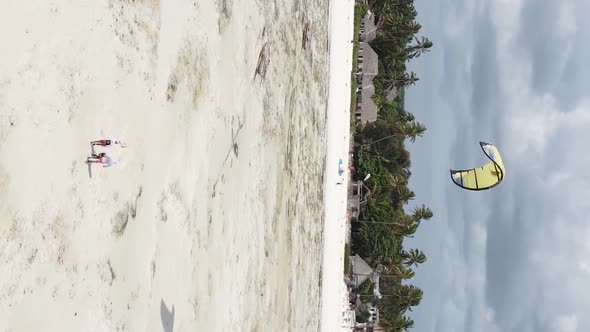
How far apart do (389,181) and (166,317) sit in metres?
19.9

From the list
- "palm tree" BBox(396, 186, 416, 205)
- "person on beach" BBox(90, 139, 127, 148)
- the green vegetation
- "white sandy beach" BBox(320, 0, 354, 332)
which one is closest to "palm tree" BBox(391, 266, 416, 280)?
the green vegetation

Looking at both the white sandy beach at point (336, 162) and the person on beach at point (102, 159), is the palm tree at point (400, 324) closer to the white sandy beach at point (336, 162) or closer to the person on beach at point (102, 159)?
the white sandy beach at point (336, 162)

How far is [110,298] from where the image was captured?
367 centimetres

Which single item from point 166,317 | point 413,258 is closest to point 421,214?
point 413,258

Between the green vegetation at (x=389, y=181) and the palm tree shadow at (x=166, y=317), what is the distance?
17.1 metres

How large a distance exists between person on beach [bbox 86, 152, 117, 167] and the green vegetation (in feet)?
58.2

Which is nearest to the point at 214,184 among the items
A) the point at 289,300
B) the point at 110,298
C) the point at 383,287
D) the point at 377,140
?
the point at 110,298

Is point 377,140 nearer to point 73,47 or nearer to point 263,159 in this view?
point 263,159

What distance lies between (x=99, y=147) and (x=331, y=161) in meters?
9.76

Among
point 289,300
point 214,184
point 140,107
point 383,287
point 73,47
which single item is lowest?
point 383,287

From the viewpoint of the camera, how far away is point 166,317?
15.0 ft

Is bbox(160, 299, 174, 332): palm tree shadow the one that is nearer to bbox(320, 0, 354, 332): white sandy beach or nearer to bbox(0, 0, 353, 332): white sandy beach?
bbox(0, 0, 353, 332): white sandy beach

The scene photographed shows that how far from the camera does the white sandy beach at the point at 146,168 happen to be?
2902mm

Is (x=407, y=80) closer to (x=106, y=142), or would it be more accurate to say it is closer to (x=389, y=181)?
(x=389, y=181)
